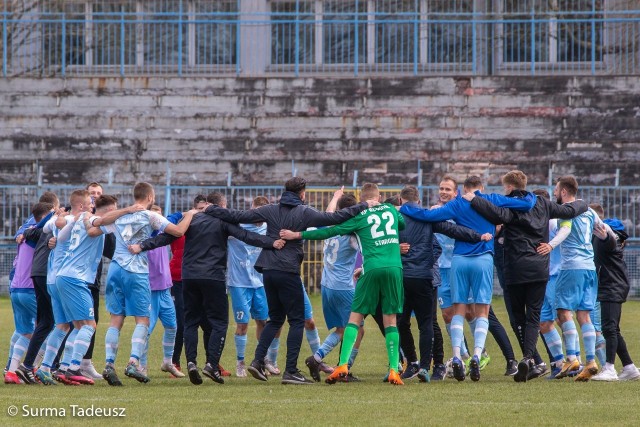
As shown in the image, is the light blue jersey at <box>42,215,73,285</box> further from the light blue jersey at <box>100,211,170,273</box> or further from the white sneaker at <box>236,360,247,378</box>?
the white sneaker at <box>236,360,247,378</box>

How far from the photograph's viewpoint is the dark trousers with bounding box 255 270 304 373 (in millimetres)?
12109

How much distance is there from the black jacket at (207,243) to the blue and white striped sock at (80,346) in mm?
1037

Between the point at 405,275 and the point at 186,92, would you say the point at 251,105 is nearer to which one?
the point at 186,92

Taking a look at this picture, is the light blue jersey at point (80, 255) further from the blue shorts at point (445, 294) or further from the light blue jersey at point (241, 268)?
the blue shorts at point (445, 294)

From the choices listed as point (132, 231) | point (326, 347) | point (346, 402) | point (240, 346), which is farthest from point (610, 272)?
point (132, 231)

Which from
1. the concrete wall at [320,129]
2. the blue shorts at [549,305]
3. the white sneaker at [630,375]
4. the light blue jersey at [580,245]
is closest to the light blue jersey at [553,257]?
the blue shorts at [549,305]

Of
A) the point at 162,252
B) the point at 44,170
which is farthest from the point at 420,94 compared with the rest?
the point at 162,252

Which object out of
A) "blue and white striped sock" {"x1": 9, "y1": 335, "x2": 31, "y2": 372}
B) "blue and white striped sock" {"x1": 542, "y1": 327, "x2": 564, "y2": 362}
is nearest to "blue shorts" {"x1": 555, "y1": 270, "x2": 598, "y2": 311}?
"blue and white striped sock" {"x1": 542, "y1": 327, "x2": 564, "y2": 362}

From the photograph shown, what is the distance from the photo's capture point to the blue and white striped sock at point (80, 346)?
11914 mm

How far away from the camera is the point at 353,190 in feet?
83.6

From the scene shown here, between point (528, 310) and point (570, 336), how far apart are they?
26.6 inches

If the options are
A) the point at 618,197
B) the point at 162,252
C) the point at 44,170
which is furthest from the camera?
the point at 44,170

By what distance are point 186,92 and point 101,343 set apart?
12.8 m

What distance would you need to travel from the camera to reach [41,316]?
12.6 m
